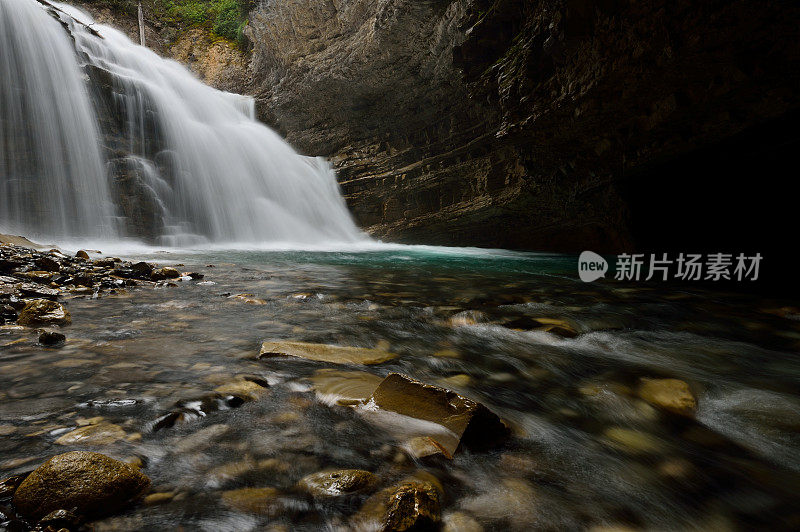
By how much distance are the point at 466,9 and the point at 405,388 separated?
35.0 feet

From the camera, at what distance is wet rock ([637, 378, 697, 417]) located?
1.61 m

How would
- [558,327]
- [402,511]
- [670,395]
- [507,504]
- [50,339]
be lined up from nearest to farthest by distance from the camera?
[402,511] < [507,504] < [670,395] < [50,339] < [558,327]

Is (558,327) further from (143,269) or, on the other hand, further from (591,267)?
(591,267)

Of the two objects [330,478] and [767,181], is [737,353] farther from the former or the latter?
→ [767,181]

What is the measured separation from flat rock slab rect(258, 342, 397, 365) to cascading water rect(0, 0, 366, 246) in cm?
1187

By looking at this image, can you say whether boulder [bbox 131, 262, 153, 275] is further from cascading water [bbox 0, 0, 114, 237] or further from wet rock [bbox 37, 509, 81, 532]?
cascading water [bbox 0, 0, 114, 237]

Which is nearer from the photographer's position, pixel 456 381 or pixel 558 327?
pixel 456 381

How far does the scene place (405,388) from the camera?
1.42 metres

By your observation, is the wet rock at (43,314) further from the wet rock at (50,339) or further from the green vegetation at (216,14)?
the green vegetation at (216,14)

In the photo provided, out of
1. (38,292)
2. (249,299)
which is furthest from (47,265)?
(249,299)

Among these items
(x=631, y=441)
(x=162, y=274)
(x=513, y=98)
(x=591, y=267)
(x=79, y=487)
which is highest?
(x=513, y=98)

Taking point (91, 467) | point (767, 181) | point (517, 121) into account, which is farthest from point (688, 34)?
point (91, 467)

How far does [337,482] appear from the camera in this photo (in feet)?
3.21

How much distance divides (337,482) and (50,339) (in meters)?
2.04
